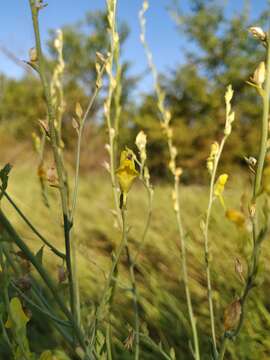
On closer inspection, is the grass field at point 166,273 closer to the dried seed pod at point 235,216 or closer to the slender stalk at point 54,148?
the dried seed pod at point 235,216

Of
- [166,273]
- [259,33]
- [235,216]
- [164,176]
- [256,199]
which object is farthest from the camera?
[164,176]

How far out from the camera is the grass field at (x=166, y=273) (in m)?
1.42

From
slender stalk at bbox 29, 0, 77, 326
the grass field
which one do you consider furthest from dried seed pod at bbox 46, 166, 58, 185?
the grass field

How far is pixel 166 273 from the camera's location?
234cm

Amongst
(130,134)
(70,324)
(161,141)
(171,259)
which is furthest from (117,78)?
(130,134)

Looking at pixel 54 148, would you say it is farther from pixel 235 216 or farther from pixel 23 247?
pixel 235 216

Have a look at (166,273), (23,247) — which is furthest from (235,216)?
(166,273)

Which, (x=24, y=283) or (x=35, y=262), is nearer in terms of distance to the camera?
(x=35, y=262)

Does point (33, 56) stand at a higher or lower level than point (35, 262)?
higher

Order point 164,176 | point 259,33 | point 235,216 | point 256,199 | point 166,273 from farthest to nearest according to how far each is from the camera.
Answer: point 164,176 → point 166,273 → point 259,33 → point 256,199 → point 235,216

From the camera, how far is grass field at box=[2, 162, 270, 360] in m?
1.42

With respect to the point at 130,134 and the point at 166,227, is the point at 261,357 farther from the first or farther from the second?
the point at 130,134

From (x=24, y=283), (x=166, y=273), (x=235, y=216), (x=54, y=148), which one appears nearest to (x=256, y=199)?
(x=235, y=216)

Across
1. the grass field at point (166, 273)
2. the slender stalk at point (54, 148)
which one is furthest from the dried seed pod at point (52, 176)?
the grass field at point (166, 273)
